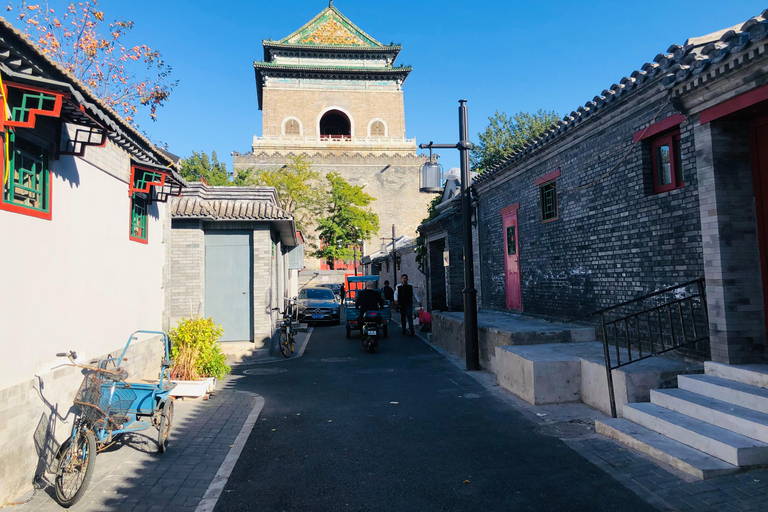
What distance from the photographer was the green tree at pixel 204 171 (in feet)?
173

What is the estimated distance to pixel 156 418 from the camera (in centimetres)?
568

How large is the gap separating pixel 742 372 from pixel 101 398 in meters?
6.36

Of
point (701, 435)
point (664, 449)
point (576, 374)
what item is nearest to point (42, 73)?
point (664, 449)

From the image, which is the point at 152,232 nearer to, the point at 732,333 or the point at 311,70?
the point at 732,333

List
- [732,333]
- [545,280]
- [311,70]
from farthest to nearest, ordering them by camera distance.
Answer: [311,70], [545,280], [732,333]

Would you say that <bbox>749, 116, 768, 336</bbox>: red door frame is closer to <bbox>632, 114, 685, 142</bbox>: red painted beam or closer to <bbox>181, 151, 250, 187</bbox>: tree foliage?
<bbox>632, 114, 685, 142</bbox>: red painted beam

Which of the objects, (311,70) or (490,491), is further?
(311,70)

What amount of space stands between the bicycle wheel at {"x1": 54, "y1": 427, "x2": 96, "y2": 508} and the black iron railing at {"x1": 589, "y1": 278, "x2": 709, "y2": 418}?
5.33 metres

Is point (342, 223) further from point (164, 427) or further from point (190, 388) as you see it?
point (164, 427)

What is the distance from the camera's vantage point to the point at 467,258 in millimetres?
9812

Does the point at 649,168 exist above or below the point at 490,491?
above

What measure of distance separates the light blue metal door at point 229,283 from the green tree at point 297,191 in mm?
23391

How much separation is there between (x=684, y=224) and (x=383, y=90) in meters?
45.3

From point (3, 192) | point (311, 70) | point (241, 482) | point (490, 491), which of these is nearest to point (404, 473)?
point (490, 491)
